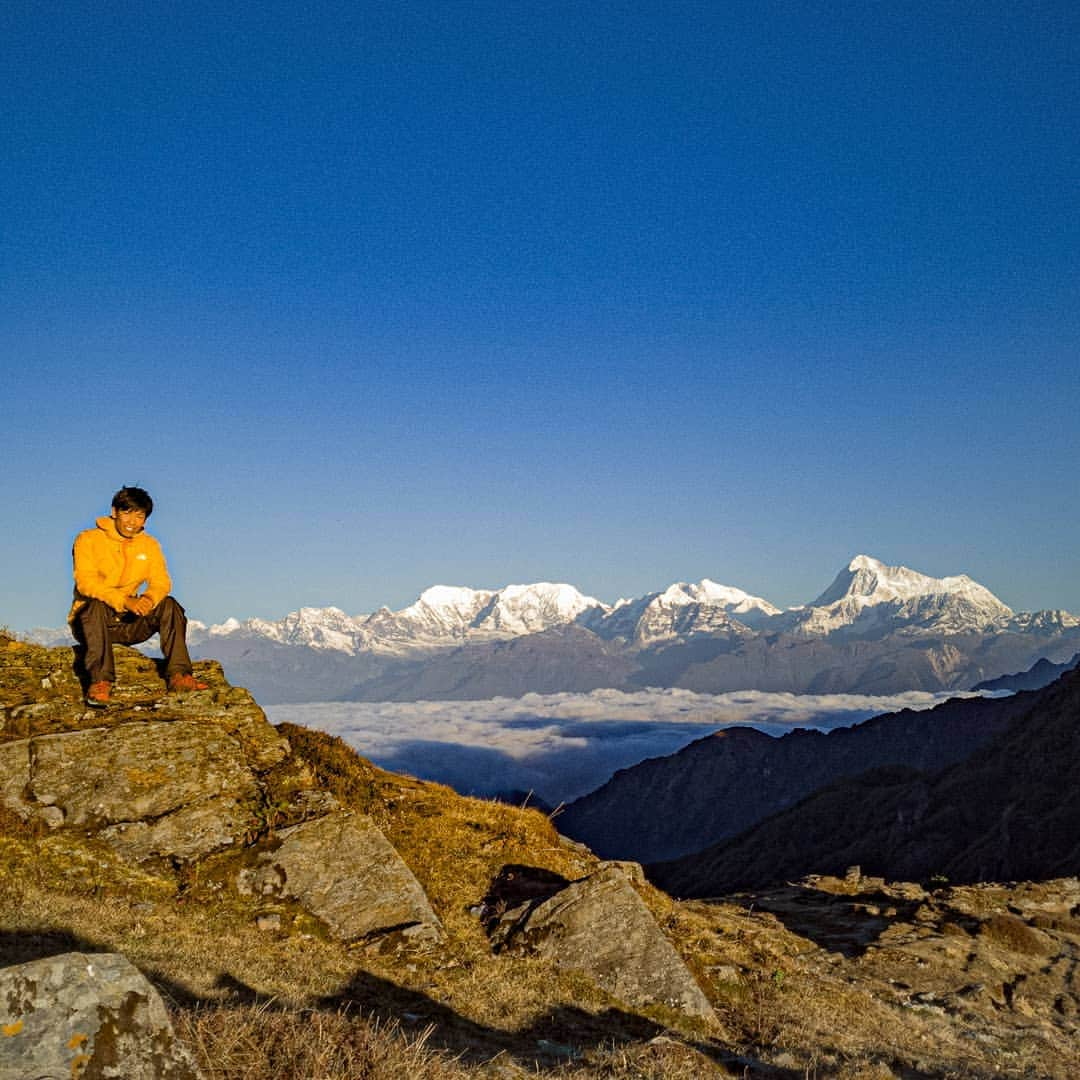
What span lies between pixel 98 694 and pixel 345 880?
21.4 ft

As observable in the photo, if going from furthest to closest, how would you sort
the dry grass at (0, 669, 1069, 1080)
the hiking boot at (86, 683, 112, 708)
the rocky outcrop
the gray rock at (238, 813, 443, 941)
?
the hiking boot at (86, 683, 112, 708) → the rocky outcrop → the gray rock at (238, 813, 443, 941) → the dry grass at (0, 669, 1069, 1080)

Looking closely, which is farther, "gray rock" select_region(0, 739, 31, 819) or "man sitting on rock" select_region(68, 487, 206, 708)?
"man sitting on rock" select_region(68, 487, 206, 708)

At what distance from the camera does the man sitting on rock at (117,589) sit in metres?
16.1

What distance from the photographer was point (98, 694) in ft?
54.8

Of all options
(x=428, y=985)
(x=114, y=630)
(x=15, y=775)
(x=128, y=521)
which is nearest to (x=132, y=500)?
(x=128, y=521)

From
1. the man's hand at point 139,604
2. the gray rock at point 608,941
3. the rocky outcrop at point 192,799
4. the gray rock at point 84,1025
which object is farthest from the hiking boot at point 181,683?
the gray rock at point 84,1025

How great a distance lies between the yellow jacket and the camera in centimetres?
1614

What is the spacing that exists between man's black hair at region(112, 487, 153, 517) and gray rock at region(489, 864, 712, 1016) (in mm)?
10603

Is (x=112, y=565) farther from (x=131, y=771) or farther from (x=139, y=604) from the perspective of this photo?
(x=131, y=771)

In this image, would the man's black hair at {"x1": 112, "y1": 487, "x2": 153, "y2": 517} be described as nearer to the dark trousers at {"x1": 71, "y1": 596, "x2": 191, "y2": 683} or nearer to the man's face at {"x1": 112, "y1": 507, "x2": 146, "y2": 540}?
the man's face at {"x1": 112, "y1": 507, "x2": 146, "y2": 540}

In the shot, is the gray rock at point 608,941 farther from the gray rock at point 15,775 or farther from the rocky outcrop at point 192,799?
the gray rock at point 15,775

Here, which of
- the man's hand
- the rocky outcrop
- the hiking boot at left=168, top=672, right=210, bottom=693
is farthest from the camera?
the hiking boot at left=168, top=672, right=210, bottom=693

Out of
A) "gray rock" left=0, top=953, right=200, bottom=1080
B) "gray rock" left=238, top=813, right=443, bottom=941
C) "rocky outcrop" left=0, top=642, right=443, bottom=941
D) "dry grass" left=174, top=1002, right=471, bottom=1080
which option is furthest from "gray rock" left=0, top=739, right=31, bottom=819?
"gray rock" left=0, top=953, right=200, bottom=1080

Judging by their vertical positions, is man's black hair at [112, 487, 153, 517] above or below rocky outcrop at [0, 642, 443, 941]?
above
